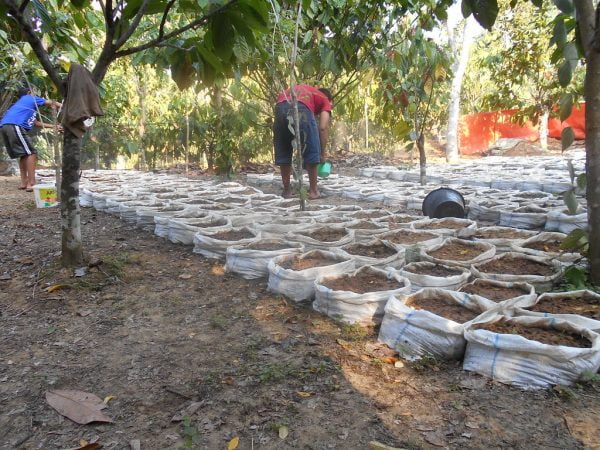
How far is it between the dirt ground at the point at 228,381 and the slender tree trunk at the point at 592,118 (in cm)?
75

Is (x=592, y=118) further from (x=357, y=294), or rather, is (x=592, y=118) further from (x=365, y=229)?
(x=365, y=229)

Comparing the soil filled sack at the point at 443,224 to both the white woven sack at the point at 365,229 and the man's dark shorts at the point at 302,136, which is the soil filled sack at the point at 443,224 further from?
the man's dark shorts at the point at 302,136

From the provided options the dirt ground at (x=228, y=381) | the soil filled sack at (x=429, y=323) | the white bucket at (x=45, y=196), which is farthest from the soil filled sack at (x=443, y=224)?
the white bucket at (x=45, y=196)

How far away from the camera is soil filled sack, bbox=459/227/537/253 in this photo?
106 inches

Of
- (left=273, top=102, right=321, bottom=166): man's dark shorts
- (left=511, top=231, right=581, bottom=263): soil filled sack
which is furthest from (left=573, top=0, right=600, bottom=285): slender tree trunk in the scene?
(left=273, top=102, right=321, bottom=166): man's dark shorts

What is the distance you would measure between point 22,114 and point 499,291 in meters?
5.30

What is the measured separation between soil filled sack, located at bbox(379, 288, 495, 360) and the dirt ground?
0.19 ft

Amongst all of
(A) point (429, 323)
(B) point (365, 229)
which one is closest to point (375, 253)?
(B) point (365, 229)

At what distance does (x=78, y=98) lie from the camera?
2119 mm

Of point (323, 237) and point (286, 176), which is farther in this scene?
point (286, 176)

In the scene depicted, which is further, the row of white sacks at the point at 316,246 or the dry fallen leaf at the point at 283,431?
the row of white sacks at the point at 316,246

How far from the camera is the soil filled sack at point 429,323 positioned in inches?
63.1

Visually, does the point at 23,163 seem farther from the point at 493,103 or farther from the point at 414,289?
the point at 493,103

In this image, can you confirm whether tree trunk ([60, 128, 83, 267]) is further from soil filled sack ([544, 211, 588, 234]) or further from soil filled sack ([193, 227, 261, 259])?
soil filled sack ([544, 211, 588, 234])
